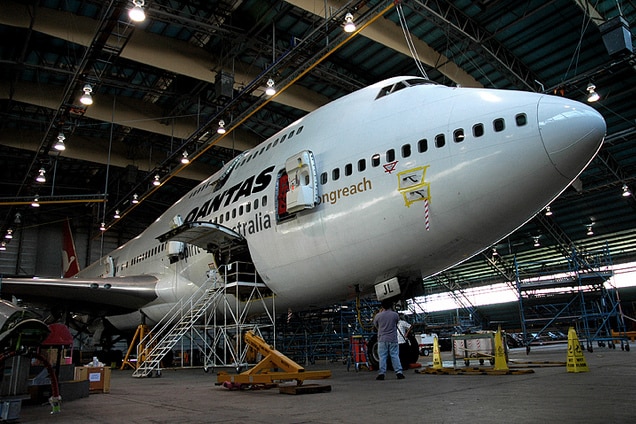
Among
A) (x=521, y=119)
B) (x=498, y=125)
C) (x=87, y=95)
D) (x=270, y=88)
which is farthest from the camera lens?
(x=270, y=88)

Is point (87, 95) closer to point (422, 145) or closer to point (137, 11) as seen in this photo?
point (137, 11)

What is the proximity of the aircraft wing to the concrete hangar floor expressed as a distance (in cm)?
762

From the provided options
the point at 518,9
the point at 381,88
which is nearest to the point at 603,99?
the point at 518,9

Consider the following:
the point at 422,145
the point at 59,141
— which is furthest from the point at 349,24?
the point at 59,141

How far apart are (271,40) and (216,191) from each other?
23.0 feet

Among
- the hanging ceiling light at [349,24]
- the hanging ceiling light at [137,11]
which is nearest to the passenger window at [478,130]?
the hanging ceiling light at [349,24]

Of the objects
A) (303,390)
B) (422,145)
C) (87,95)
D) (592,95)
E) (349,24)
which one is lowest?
(303,390)

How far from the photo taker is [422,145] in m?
7.93

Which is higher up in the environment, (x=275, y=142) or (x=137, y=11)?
(x=137, y=11)

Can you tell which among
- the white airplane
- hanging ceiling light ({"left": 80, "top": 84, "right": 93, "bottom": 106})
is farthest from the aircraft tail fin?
the white airplane

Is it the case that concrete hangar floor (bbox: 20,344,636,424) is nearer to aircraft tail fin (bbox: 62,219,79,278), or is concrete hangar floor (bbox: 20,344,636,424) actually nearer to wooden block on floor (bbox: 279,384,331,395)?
wooden block on floor (bbox: 279,384,331,395)

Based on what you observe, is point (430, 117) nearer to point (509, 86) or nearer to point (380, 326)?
point (380, 326)

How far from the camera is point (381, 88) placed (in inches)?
391

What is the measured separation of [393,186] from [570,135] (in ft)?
8.97
